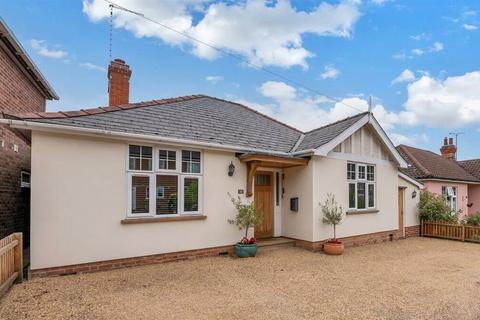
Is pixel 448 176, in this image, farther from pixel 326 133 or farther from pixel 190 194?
pixel 190 194

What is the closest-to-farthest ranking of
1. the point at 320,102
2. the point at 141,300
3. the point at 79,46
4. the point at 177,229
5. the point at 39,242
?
the point at 141,300 → the point at 39,242 → the point at 177,229 → the point at 79,46 → the point at 320,102

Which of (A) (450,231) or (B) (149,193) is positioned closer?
(B) (149,193)

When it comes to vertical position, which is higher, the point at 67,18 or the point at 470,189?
the point at 67,18

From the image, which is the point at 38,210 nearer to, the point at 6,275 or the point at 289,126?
the point at 6,275

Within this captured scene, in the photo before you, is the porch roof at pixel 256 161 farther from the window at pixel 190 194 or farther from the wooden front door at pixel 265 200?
the window at pixel 190 194

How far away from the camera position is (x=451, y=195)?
1880cm

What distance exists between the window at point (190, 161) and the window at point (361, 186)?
5.94m

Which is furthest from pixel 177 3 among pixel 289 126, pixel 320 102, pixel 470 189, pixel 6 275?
pixel 470 189

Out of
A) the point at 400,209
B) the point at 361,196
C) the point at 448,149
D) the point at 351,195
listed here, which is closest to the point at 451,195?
the point at 448,149

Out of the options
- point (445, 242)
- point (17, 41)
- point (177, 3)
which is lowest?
point (445, 242)

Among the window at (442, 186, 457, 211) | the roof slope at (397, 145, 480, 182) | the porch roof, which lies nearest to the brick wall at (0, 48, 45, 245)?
the porch roof

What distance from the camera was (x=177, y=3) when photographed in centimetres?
937

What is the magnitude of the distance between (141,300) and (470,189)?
25.9m

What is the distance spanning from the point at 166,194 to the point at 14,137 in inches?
225
